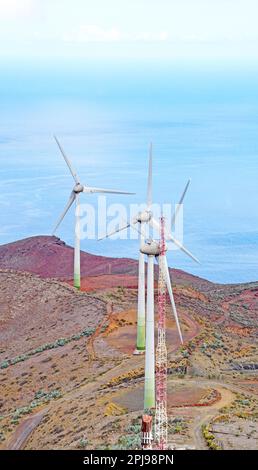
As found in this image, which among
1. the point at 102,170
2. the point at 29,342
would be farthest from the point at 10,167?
the point at 29,342

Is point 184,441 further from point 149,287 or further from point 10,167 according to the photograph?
point 10,167

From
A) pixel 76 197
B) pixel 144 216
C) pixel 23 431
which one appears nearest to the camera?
pixel 23 431

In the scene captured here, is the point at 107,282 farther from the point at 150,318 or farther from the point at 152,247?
the point at 152,247

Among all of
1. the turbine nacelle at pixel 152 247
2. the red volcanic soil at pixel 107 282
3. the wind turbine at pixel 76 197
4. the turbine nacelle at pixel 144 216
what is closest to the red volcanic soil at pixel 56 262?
the red volcanic soil at pixel 107 282

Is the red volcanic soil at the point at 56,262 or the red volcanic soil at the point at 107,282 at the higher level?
the red volcanic soil at the point at 56,262

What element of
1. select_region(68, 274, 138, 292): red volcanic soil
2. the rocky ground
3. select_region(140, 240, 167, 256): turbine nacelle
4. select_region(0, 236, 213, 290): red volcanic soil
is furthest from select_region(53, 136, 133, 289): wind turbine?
select_region(0, 236, 213, 290): red volcanic soil

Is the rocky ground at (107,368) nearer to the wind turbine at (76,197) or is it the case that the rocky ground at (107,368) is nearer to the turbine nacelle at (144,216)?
the wind turbine at (76,197)

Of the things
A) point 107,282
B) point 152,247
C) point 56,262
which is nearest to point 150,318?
point 152,247
